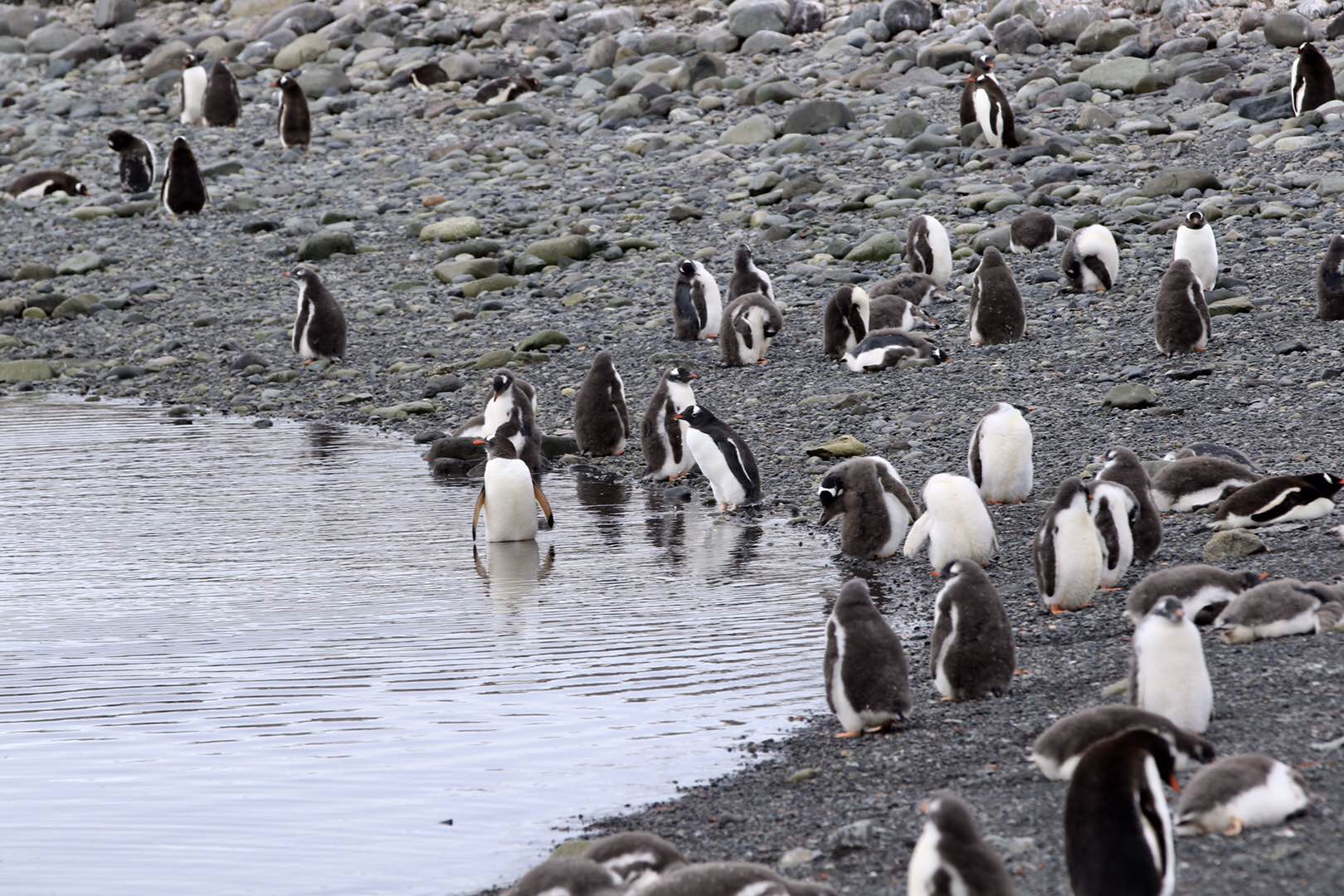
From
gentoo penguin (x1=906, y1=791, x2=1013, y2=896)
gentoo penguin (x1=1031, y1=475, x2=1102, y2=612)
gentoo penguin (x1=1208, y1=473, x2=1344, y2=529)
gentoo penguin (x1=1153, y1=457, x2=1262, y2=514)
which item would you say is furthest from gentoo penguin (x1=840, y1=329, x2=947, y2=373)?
gentoo penguin (x1=906, y1=791, x2=1013, y2=896)

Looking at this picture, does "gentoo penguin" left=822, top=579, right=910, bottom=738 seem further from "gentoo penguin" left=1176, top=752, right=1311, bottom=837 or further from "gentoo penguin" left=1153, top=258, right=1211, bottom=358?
"gentoo penguin" left=1153, top=258, right=1211, bottom=358

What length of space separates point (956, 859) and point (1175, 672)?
1.48m

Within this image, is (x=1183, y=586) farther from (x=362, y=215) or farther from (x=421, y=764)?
(x=362, y=215)

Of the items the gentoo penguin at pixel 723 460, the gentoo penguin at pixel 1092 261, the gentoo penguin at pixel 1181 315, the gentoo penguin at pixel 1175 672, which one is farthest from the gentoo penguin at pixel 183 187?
the gentoo penguin at pixel 1175 672

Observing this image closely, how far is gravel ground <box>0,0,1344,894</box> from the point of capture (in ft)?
19.1

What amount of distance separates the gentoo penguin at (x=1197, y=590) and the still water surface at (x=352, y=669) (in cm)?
130

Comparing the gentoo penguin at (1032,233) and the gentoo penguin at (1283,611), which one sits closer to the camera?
the gentoo penguin at (1283,611)

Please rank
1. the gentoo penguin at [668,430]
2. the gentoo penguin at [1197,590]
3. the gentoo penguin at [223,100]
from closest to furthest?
the gentoo penguin at [1197,590], the gentoo penguin at [668,430], the gentoo penguin at [223,100]

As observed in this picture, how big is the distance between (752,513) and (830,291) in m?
4.72

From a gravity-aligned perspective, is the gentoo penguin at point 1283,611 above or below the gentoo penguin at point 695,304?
below

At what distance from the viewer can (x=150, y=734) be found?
678cm

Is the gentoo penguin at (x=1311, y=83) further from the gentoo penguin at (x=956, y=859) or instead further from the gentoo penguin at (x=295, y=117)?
the gentoo penguin at (x=956, y=859)

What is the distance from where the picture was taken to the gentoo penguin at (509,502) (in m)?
10.0

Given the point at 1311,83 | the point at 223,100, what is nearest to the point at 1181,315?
the point at 1311,83
